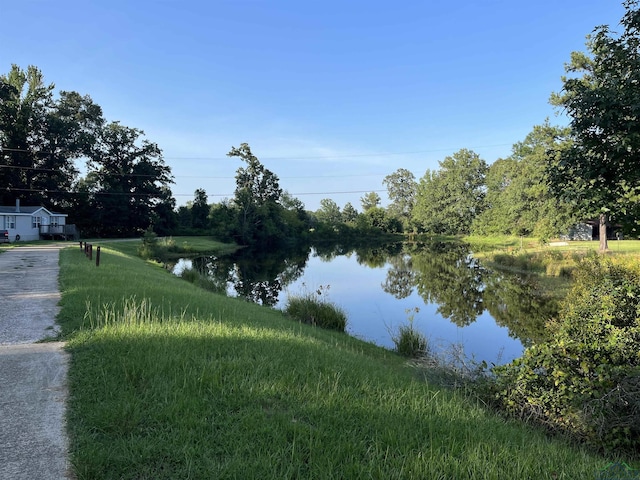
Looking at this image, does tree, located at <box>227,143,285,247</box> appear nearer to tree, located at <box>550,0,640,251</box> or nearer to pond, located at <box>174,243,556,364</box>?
pond, located at <box>174,243,556,364</box>

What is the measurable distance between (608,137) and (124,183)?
177 feet

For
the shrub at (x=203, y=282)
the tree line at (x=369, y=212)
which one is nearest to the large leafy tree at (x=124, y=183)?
the tree line at (x=369, y=212)

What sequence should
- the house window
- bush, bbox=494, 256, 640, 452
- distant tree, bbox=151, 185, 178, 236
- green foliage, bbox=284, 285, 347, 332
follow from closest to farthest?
bush, bbox=494, 256, 640, 452 < green foliage, bbox=284, 285, 347, 332 < the house window < distant tree, bbox=151, 185, 178, 236

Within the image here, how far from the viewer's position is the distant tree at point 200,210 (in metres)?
60.8

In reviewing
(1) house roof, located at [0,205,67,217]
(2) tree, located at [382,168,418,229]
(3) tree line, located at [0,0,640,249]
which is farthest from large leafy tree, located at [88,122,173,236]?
(2) tree, located at [382,168,418,229]

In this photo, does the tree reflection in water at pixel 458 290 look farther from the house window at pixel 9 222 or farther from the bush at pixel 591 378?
the house window at pixel 9 222

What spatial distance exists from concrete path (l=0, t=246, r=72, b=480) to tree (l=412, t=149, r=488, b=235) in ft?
254

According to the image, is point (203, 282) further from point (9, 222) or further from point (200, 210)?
point (200, 210)

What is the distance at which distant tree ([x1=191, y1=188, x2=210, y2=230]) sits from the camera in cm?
6081

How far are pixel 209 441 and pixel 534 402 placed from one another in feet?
14.6

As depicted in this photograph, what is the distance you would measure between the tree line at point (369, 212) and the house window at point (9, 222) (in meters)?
9.98

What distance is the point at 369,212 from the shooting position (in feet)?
314

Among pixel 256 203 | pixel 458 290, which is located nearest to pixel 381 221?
pixel 256 203

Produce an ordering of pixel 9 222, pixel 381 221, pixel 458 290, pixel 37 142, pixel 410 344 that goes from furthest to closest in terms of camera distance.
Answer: pixel 381 221, pixel 37 142, pixel 9 222, pixel 458 290, pixel 410 344
